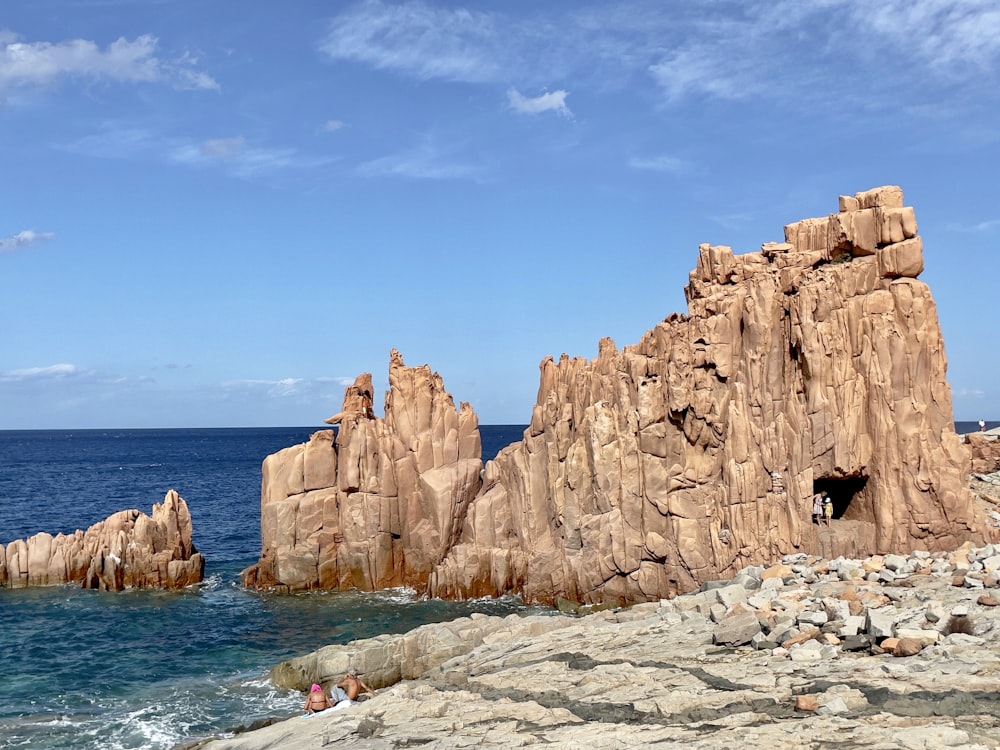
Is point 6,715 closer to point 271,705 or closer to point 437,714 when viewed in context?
point 271,705

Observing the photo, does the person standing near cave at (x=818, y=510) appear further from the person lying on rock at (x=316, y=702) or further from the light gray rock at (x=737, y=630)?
the person lying on rock at (x=316, y=702)

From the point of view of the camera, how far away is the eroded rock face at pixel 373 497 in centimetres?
5128

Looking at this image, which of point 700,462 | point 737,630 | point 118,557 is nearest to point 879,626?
point 737,630

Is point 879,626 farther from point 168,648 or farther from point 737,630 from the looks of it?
point 168,648

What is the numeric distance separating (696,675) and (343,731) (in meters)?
8.65

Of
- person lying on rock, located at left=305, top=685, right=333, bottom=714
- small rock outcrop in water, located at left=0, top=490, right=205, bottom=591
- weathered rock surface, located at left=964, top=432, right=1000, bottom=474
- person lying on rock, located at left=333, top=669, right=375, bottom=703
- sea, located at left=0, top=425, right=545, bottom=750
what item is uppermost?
weathered rock surface, located at left=964, top=432, right=1000, bottom=474

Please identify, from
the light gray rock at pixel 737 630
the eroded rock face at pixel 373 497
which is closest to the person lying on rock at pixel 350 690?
the light gray rock at pixel 737 630

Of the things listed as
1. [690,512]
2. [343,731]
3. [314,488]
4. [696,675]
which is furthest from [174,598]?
[696,675]

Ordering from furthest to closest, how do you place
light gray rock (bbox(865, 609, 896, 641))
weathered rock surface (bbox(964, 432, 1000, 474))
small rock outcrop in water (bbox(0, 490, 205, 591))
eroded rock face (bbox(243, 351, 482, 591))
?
small rock outcrop in water (bbox(0, 490, 205, 591)) → weathered rock surface (bbox(964, 432, 1000, 474)) → eroded rock face (bbox(243, 351, 482, 591)) → light gray rock (bbox(865, 609, 896, 641))

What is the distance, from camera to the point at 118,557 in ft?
173

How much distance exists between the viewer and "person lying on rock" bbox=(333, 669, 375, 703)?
93.6 ft

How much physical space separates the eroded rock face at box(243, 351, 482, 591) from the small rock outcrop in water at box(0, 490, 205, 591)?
15.3ft

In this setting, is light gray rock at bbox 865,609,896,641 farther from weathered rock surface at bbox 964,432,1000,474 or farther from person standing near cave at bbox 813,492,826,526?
weathered rock surface at bbox 964,432,1000,474

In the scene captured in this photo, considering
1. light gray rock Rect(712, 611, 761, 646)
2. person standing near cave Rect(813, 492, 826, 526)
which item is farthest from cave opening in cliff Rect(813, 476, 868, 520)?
light gray rock Rect(712, 611, 761, 646)
